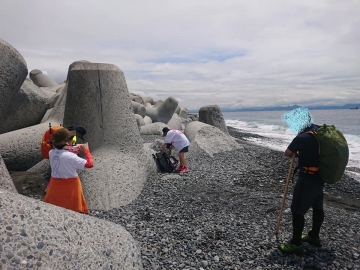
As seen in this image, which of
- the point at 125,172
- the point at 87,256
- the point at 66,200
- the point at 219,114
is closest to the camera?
the point at 87,256

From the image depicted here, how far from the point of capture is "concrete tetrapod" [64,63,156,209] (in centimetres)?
583

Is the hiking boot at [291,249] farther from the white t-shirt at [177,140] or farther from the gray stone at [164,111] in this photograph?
the gray stone at [164,111]

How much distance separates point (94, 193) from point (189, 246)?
6.99ft

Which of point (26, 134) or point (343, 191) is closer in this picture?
point (26, 134)

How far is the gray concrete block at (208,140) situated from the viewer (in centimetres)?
1045

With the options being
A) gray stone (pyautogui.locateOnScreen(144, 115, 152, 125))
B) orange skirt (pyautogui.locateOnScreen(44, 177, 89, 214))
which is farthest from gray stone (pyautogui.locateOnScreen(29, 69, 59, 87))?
orange skirt (pyautogui.locateOnScreen(44, 177, 89, 214))

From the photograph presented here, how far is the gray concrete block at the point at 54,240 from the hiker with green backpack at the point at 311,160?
1.95m

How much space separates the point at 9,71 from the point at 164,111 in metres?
17.2

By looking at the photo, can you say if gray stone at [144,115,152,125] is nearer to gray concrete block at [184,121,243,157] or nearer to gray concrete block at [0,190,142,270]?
gray concrete block at [184,121,243,157]

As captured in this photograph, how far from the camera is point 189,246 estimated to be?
12.7ft

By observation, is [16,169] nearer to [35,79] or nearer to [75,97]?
[75,97]

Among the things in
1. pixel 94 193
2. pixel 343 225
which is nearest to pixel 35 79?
pixel 94 193

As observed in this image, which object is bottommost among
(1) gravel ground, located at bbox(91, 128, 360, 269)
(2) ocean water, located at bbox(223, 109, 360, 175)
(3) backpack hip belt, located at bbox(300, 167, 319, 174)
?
(2) ocean water, located at bbox(223, 109, 360, 175)

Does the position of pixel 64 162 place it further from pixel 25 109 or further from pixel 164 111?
pixel 164 111
